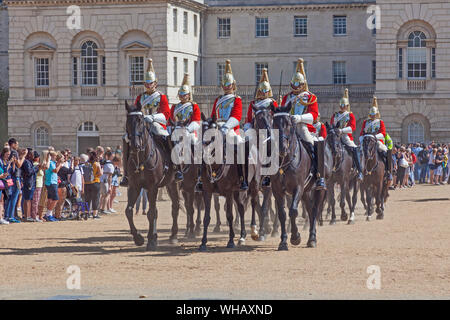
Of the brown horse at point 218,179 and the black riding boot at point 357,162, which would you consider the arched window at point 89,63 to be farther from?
the brown horse at point 218,179

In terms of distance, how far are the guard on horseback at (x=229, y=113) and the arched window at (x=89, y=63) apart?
149ft

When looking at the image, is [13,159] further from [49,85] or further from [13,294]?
[49,85]

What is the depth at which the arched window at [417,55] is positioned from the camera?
6059 cm

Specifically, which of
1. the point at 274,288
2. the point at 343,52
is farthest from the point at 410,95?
the point at 274,288

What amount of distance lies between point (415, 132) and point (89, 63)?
2094 cm

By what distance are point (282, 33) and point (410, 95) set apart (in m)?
12.1

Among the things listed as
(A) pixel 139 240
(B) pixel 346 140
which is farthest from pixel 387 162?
(A) pixel 139 240

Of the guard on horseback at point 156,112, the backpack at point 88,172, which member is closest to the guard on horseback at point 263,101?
the guard on horseback at point 156,112

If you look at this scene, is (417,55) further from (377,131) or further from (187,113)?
(187,113)

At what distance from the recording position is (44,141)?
6531cm

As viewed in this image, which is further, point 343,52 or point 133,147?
point 343,52

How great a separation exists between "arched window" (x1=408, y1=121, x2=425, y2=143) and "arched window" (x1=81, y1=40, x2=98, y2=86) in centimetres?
2012

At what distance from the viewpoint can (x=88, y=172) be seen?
2753 cm
